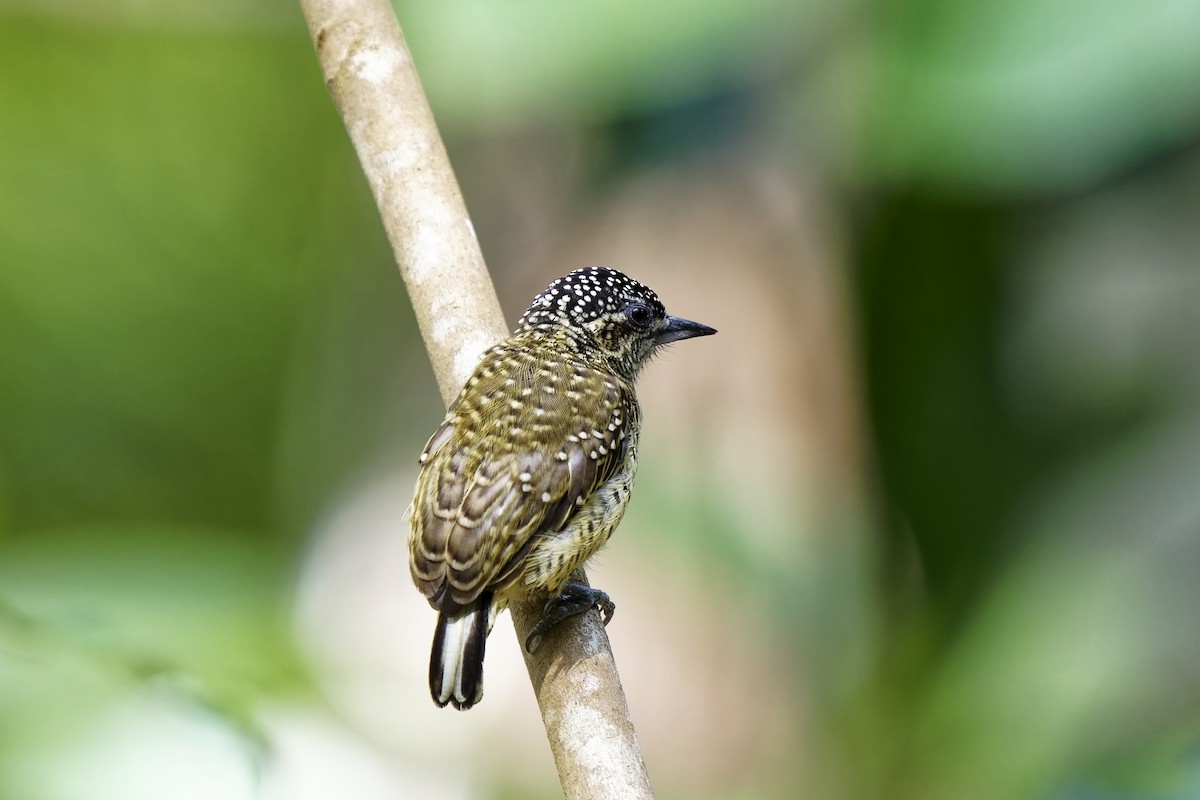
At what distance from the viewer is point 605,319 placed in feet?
10.6

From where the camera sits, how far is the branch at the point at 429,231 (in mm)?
2355

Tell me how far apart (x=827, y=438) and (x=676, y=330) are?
6.23 ft

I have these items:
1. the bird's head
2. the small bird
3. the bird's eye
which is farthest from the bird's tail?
the bird's eye

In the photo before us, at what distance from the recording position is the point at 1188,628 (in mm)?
4883

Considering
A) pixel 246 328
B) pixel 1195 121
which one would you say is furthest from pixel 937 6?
pixel 246 328

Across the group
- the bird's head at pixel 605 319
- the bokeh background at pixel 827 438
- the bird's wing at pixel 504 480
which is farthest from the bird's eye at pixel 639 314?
the bokeh background at pixel 827 438

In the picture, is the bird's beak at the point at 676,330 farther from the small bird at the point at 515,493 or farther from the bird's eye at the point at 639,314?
the small bird at the point at 515,493

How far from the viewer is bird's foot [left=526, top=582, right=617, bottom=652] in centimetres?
246

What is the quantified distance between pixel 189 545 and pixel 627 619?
1.58 m

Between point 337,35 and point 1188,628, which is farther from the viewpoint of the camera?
point 1188,628

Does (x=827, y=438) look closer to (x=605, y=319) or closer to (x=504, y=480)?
(x=605, y=319)

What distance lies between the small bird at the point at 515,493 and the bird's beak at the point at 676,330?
356 mm

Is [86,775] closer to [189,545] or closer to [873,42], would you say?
[189,545]

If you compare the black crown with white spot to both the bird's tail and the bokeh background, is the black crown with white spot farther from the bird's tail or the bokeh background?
the bokeh background
